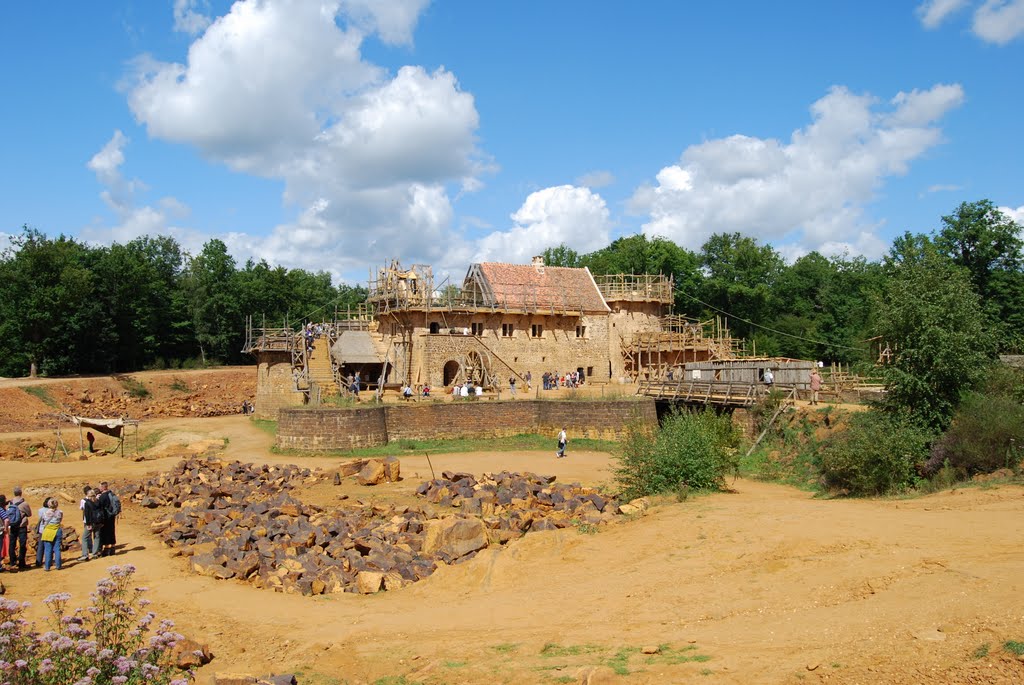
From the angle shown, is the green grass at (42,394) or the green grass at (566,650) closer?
the green grass at (566,650)

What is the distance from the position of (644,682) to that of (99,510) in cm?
1276

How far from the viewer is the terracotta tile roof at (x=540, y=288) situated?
42562 millimetres

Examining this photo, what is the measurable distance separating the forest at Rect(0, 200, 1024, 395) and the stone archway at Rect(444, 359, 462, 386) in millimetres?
14301

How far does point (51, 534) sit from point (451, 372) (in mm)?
26453

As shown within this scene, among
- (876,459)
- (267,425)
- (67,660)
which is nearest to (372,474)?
(267,425)

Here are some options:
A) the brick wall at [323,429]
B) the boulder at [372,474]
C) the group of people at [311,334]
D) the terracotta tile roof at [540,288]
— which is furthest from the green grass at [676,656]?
the terracotta tile roof at [540,288]

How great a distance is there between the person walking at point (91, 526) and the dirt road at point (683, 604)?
0.65 meters

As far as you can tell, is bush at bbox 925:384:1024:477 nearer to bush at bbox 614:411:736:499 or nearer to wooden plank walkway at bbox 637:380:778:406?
bush at bbox 614:411:736:499

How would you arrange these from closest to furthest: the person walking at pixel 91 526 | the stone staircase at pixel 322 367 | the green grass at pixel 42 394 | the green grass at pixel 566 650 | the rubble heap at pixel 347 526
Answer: the green grass at pixel 566 650 → the rubble heap at pixel 347 526 → the person walking at pixel 91 526 → the stone staircase at pixel 322 367 → the green grass at pixel 42 394

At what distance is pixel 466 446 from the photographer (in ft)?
110

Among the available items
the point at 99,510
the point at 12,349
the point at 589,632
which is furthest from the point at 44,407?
the point at 589,632

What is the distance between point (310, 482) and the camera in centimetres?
2506

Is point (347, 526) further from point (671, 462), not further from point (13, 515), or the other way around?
point (671, 462)

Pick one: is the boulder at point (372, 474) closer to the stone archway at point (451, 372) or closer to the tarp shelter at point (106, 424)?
the tarp shelter at point (106, 424)
